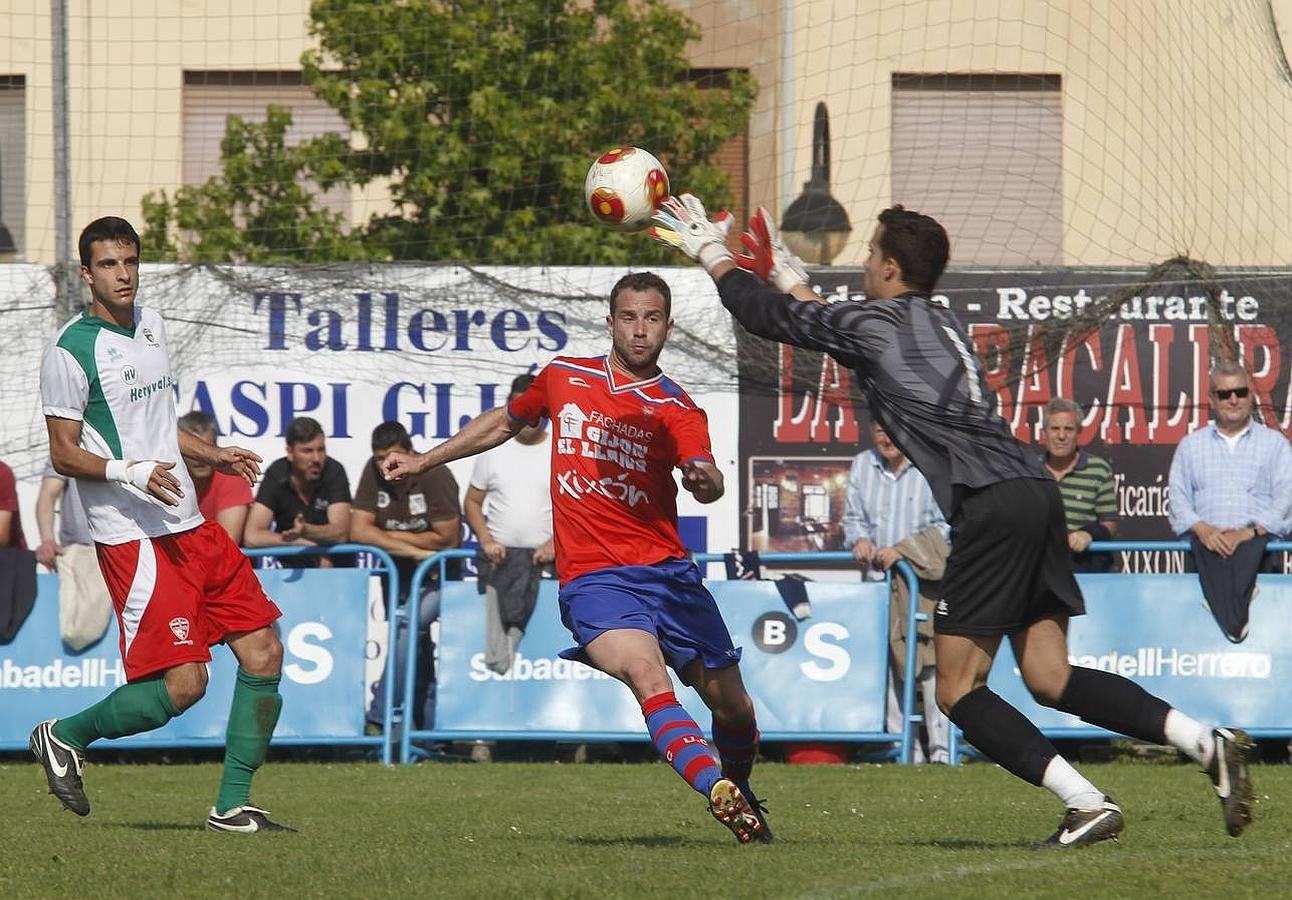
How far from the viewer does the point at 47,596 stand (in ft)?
39.3

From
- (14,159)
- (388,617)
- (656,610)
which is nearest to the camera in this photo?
(656,610)

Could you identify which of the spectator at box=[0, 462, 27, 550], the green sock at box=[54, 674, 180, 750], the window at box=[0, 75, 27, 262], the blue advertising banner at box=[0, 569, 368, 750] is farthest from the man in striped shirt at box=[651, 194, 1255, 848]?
the window at box=[0, 75, 27, 262]

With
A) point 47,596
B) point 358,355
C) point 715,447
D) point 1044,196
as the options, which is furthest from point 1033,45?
point 47,596

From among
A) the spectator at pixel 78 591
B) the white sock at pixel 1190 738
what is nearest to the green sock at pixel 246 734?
the white sock at pixel 1190 738

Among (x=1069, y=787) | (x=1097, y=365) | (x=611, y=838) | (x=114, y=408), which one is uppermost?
(x=1097, y=365)

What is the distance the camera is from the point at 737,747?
24.5ft

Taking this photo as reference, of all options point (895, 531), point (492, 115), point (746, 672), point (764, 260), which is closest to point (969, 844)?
point (764, 260)

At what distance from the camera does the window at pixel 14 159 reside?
616 inches

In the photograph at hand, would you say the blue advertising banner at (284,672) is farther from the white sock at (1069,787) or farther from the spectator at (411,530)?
the white sock at (1069,787)

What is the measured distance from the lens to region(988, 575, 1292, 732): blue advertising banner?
1181 cm

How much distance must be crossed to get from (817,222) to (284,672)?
5549mm

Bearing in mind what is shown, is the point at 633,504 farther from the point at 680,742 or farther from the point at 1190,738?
the point at 1190,738

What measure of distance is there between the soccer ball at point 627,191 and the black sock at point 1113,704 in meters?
2.44

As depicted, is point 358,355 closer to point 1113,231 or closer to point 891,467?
point 891,467
